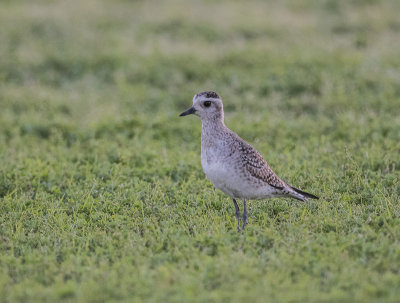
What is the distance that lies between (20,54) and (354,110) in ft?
29.4

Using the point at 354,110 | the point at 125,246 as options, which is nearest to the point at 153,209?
the point at 125,246

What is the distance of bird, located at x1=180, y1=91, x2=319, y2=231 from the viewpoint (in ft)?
23.9

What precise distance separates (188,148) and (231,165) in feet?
12.9

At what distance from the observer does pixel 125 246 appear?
6871 millimetres

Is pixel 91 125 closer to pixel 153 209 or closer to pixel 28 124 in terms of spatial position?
pixel 28 124

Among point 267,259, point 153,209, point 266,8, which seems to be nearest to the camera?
point 267,259

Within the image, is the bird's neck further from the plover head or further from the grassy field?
the grassy field

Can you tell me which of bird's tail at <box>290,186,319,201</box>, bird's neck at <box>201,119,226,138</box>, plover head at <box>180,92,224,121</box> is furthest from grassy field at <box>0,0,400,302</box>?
plover head at <box>180,92,224,121</box>

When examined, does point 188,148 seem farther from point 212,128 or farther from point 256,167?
point 256,167

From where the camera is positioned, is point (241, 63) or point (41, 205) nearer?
point (41, 205)

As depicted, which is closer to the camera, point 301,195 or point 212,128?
point 212,128

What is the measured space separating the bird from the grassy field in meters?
0.39

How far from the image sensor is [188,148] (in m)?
11.2

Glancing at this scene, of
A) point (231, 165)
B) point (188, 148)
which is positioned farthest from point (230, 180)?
point (188, 148)
